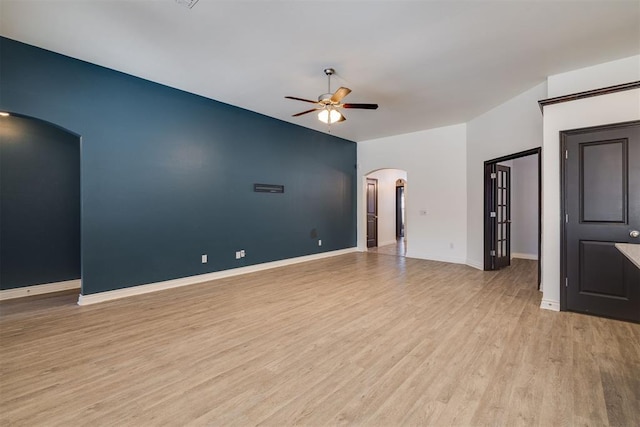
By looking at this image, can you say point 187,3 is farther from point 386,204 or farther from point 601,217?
point 386,204

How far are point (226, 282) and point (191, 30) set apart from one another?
145 inches

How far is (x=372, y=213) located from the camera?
9.17 m

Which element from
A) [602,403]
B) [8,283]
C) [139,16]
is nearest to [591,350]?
[602,403]

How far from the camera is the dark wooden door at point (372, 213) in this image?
29.5 feet

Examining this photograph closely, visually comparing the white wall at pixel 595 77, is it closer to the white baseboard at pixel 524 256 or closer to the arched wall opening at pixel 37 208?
the white baseboard at pixel 524 256

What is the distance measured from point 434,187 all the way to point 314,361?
5.61m

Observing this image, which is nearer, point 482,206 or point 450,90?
point 450,90

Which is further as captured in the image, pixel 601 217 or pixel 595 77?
pixel 595 77

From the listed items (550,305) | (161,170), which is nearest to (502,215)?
(550,305)

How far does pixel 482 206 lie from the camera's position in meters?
5.83

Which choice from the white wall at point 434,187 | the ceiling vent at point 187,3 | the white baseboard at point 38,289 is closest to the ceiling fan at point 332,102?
the ceiling vent at point 187,3

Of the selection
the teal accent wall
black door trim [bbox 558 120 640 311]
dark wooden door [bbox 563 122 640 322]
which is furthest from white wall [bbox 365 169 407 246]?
dark wooden door [bbox 563 122 640 322]

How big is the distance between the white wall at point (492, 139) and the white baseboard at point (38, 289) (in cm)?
745

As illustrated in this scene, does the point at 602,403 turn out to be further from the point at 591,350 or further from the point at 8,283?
the point at 8,283
